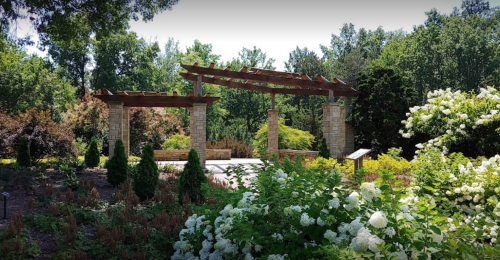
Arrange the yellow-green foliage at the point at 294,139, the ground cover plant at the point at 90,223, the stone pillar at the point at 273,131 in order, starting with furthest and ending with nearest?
the yellow-green foliage at the point at 294,139 < the stone pillar at the point at 273,131 < the ground cover plant at the point at 90,223

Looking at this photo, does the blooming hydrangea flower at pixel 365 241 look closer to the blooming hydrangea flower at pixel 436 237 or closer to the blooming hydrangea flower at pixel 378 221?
the blooming hydrangea flower at pixel 378 221

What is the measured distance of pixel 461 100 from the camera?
31.4 feet

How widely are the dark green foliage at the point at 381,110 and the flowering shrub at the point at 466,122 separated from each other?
477 cm

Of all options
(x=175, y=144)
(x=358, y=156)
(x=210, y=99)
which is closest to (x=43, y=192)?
(x=210, y=99)

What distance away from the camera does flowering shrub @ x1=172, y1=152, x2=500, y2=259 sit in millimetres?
2623

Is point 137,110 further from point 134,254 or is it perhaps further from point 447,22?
point 447,22

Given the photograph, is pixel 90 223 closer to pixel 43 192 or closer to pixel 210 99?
pixel 43 192

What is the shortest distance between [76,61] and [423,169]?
31286 millimetres

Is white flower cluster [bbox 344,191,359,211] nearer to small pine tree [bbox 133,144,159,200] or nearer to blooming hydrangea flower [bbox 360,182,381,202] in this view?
blooming hydrangea flower [bbox 360,182,381,202]

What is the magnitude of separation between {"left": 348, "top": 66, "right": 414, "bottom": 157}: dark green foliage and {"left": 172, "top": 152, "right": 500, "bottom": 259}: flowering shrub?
37.6 ft

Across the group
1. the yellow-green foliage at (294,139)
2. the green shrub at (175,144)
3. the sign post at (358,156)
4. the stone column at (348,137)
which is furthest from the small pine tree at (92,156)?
the stone column at (348,137)

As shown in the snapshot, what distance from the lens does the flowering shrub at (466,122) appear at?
27.8 feet

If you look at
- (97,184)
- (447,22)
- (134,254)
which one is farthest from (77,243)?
(447,22)

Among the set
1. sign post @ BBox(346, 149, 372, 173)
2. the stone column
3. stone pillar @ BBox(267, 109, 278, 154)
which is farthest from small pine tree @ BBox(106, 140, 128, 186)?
the stone column
